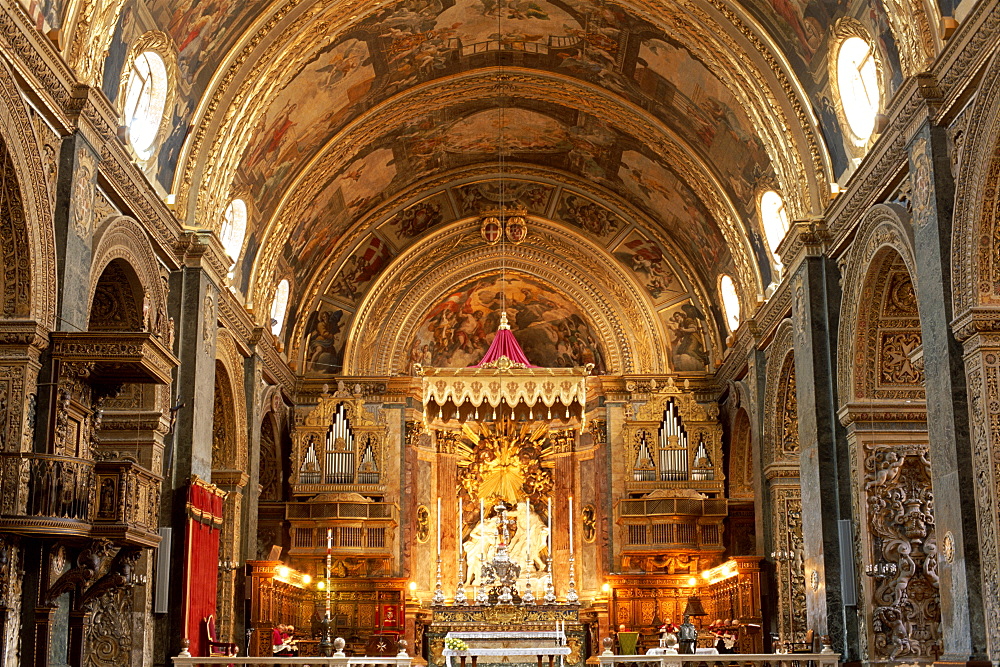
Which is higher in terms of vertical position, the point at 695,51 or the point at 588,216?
the point at 695,51

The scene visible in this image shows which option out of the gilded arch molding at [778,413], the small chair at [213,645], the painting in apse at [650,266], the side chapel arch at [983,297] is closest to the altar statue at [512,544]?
the painting in apse at [650,266]

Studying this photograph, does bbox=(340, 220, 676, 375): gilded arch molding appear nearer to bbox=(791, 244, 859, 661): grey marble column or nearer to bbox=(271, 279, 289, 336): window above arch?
bbox=(271, 279, 289, 336): window above arch

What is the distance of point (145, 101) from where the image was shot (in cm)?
1727

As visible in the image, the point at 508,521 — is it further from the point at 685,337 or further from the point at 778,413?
the point at 778,413

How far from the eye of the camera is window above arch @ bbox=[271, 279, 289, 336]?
25750 mm

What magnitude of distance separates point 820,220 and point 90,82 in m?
11.1

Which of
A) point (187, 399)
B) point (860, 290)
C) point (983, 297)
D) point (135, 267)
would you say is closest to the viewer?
point (983, 297)

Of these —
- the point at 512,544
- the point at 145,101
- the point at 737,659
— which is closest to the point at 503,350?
the point at 512,544

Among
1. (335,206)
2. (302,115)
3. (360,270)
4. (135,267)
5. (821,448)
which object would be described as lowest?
(821,448)

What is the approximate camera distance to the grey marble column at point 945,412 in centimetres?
1251

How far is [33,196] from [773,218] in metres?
13.6

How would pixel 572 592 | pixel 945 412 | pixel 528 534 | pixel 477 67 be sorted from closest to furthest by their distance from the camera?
pixel 945 412, pixel 477 67, pixel 572 592, pixel 528 534

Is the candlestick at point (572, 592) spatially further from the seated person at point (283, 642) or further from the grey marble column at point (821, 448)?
the grey marble column at point (821, 448)

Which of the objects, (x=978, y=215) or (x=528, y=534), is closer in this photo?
(x=978, y=215)
